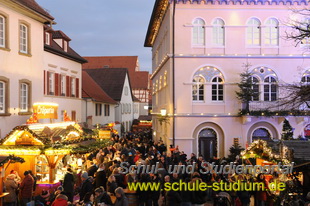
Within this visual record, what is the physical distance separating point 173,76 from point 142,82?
4808 cm

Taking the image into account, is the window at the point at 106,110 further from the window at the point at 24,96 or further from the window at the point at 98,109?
the window at the point at 24,96

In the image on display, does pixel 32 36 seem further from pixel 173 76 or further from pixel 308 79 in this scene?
pixel 308 79

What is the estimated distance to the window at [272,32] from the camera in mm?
24406

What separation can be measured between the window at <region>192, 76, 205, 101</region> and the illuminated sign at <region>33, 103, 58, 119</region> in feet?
30.0

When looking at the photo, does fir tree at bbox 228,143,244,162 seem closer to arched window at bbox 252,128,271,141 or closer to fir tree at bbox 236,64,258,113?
arched window at bbox 252,128,271,141

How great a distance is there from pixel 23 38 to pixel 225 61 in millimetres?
12000

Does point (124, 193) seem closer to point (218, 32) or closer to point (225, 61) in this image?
point (225, 61)

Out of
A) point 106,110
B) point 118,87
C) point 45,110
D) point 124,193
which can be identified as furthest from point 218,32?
point 118,87

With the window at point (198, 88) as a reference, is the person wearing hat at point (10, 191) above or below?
below

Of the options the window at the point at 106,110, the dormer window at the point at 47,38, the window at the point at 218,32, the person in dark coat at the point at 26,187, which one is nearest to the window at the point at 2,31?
the person in dark coat at the point at 26,187

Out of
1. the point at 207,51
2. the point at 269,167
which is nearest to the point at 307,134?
the point at 207,51

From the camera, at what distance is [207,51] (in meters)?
24.3

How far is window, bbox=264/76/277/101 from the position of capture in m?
24.5

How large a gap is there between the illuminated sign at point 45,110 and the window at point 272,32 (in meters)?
13.8
